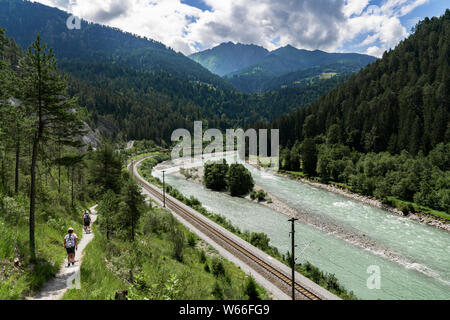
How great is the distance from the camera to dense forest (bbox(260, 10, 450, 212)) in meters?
54.5

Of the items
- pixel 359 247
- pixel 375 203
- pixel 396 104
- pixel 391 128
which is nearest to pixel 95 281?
pixel 359 247

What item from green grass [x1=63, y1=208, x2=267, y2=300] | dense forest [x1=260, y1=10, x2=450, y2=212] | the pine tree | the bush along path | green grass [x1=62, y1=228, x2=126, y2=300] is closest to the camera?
the bush along path

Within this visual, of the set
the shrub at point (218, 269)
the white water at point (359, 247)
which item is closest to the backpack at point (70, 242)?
the shrub at point (218, 269)

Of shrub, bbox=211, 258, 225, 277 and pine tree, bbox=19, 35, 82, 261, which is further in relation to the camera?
shrub, bbox=211, 258, 225, 277

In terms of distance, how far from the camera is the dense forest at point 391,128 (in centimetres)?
5453

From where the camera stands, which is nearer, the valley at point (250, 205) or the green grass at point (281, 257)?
the valley at point (250, 205)

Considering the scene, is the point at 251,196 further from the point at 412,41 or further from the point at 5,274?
the point at 412,41

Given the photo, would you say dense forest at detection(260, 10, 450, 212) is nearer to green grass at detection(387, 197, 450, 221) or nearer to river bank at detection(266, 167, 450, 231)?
green grass at detection(387, 197, 450, 221)

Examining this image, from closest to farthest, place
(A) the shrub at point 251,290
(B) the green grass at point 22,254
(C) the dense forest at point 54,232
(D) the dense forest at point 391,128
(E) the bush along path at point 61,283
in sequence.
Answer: (B) the green grass at point 22,254, (E) the bush along path at point 61,283, (C) the dense forest at point 54,232, (A) the shrub at point 251,290, (D) the dense forest at point 391,128

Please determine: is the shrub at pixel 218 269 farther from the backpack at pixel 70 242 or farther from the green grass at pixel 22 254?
the backpack at pixel 70 242

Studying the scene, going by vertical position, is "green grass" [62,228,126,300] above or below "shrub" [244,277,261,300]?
above

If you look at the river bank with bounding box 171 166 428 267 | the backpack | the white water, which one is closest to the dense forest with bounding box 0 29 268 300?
the backpack

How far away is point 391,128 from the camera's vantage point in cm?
8088
